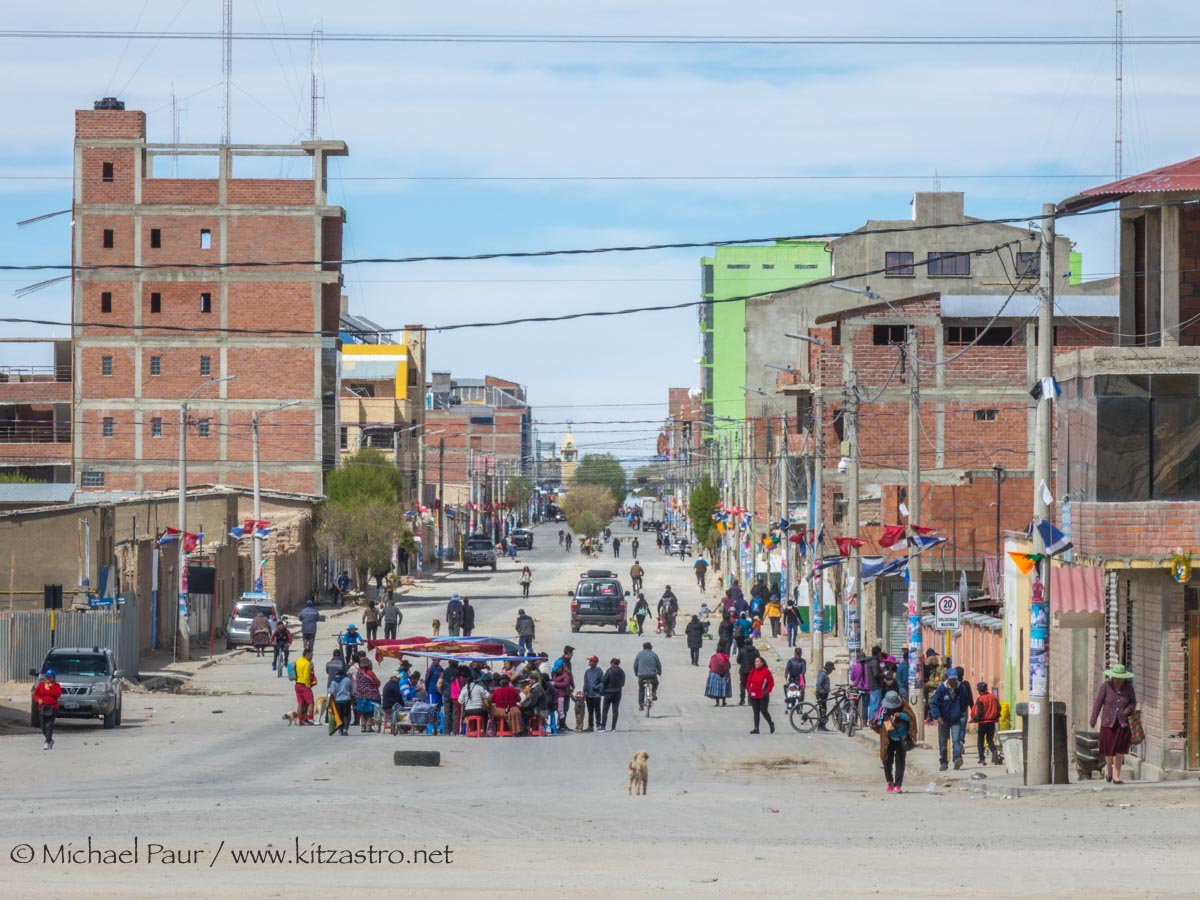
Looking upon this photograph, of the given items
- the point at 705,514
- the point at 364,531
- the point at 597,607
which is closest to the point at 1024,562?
the point at 597,607

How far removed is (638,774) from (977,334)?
44.6 meters

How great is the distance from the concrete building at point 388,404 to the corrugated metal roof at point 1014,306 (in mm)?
46067

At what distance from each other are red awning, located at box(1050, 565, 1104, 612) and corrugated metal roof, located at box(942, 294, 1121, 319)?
127 feet

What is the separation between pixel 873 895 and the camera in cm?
1462

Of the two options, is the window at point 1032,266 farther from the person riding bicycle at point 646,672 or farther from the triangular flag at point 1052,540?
the person riding bicycle at point 646,672

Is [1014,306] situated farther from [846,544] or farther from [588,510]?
[588,510]

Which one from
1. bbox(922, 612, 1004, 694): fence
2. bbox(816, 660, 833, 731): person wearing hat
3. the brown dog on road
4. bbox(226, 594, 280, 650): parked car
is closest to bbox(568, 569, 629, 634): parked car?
bbox(226, 594, 280, 650): parked car

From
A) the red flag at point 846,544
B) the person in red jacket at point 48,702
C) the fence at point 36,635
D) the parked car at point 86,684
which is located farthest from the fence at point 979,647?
the fence at point 36,635

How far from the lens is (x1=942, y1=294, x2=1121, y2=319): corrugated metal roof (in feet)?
206

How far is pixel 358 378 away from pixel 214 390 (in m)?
50.8

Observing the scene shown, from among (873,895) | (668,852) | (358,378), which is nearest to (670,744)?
(668,852)

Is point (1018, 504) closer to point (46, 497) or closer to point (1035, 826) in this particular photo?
point (1035, 826)

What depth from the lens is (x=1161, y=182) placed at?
2361 centimetres

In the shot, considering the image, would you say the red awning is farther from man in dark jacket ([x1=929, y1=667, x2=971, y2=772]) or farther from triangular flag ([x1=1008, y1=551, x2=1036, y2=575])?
man in dark jacket ([x1=929, y1=667, x2=971, y2=772])
